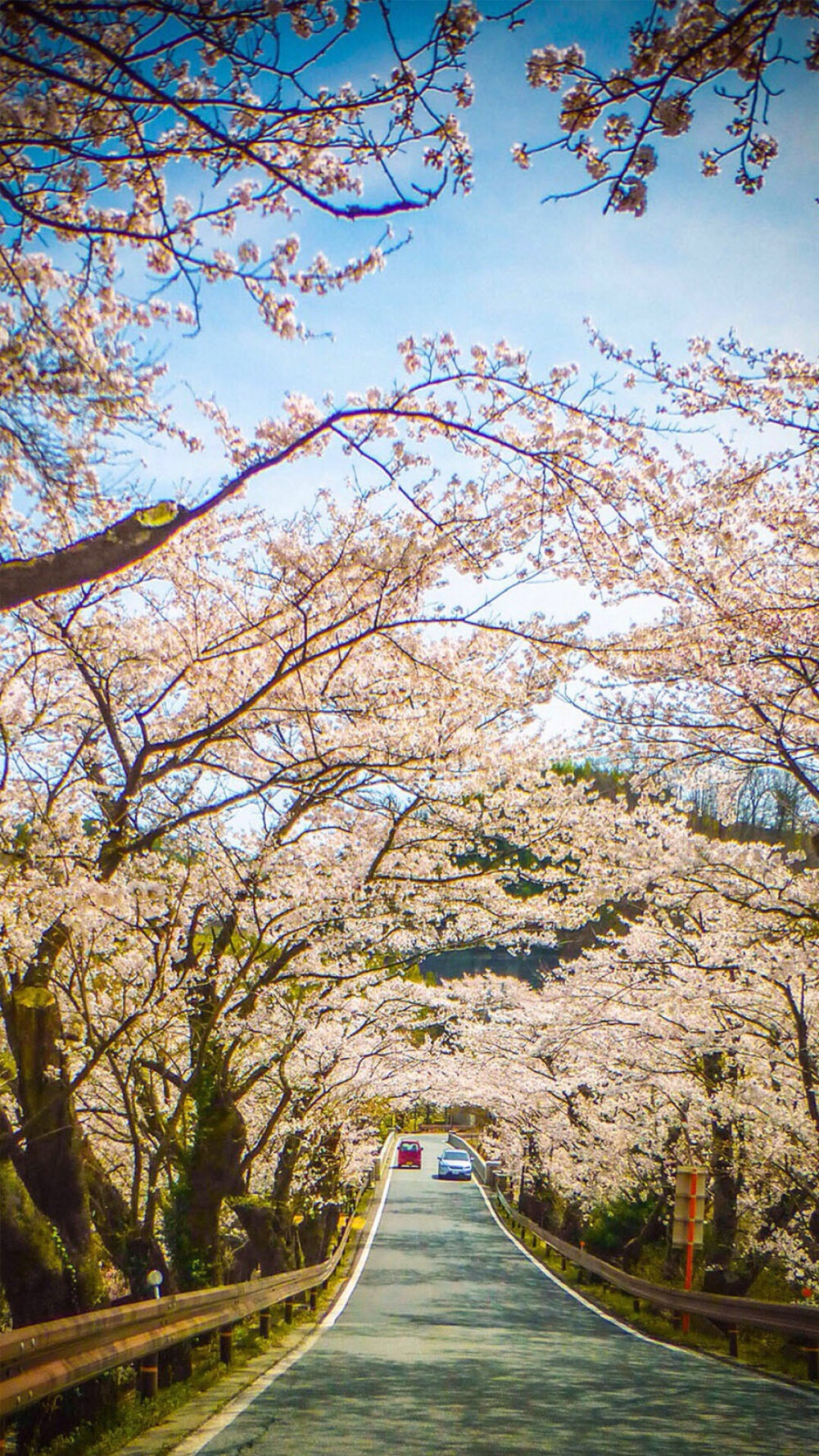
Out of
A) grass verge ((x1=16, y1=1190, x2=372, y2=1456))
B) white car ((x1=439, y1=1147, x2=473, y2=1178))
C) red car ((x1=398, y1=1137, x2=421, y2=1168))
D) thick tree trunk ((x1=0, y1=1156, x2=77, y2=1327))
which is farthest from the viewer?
red car ((x1=398, y1=1137, x2=421, y2=1168))

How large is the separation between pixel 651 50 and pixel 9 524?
539cm

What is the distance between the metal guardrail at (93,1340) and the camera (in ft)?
14.2

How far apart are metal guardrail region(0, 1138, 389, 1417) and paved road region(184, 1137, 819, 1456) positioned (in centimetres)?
72

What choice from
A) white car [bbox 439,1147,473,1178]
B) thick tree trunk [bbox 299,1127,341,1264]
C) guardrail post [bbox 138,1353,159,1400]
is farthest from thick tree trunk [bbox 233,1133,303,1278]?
white car [bbox 439,1147,473,1178]

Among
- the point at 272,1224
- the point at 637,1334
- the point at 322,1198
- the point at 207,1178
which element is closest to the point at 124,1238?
the point at 207,1178

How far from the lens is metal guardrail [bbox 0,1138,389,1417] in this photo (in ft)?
14.2

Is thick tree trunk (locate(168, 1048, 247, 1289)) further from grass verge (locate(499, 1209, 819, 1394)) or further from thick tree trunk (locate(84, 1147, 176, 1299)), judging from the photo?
grass verge (locate(499, 1209, 819, 1394))

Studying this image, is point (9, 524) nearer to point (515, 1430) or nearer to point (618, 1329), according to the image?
point (515, 1430)

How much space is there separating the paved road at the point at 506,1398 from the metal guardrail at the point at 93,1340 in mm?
724

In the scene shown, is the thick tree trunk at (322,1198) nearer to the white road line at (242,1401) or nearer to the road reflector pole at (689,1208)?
the white road line at (242,1401)

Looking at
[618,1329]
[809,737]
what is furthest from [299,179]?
[618,1329]

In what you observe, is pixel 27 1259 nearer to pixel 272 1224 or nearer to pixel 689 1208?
pixel 689 1208

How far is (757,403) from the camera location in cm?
688

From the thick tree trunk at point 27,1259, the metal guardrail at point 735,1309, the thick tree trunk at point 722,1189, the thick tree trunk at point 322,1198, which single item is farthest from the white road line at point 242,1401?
the thick tree trunk at point 322,1198
